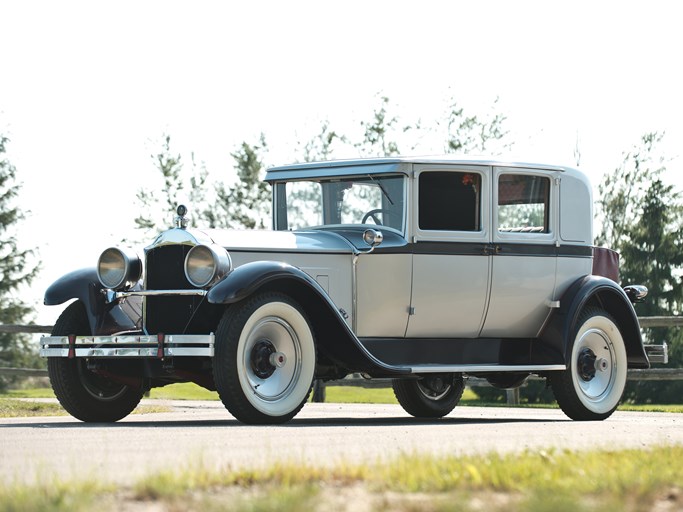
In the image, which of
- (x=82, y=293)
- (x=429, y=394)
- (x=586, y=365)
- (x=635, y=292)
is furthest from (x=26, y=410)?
(x=635, y=292)

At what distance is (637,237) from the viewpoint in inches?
1355

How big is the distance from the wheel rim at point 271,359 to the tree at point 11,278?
2991 cm

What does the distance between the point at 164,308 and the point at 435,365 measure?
232cm

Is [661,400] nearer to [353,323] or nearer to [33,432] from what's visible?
[353,323]

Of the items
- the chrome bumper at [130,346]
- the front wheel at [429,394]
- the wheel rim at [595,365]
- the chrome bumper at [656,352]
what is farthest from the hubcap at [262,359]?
the chrome bumper at [656,352]

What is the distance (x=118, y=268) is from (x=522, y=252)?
3533 mm

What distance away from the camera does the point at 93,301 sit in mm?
10180

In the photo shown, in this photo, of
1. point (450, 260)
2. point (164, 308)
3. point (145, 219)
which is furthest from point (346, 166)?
point (145, 219)

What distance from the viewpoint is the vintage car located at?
9.35 meters

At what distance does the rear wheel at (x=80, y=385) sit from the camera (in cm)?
1015

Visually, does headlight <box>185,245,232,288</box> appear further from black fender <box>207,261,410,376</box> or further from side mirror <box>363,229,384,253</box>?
side mirror <box>363,229,384,253</box>

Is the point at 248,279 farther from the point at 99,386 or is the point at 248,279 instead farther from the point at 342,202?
the point at 342,202

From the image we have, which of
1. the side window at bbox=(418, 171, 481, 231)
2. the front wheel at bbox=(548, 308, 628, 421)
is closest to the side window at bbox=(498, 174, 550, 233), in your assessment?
the side window at bbox=(418, 171, 481, 231)

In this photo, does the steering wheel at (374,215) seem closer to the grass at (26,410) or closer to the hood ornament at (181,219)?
the hood ornament at (181,219)
